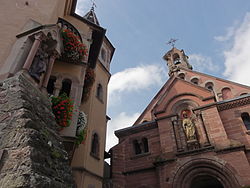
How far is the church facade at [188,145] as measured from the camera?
37.5 feet

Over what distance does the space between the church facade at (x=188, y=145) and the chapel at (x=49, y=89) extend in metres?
3.25

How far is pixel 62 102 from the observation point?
6.26m

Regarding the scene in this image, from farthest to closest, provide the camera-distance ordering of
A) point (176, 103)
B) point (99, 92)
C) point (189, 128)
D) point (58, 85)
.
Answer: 1. point (176, 103)
2. point (99, 92)
3. point (189, 128)
4. point (58, 85)

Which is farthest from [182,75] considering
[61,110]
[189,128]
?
[61,110]

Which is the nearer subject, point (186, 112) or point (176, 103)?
point (186, 112)

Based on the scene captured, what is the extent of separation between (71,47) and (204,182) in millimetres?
12057

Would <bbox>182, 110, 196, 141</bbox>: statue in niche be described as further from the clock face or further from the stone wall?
the stone wall

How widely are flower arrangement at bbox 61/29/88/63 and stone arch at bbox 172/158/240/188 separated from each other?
9.08m

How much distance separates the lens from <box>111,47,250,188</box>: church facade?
1144 centimetres

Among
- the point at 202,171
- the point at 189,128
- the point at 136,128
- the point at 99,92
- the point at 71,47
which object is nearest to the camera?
the point at 71,47

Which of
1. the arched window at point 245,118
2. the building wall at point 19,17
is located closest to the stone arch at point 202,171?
the arched window at point 245,118

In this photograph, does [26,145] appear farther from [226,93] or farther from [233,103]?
[226,93]

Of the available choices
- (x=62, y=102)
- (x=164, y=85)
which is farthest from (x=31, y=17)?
(x=164, y=85)

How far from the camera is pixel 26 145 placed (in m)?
3.02
